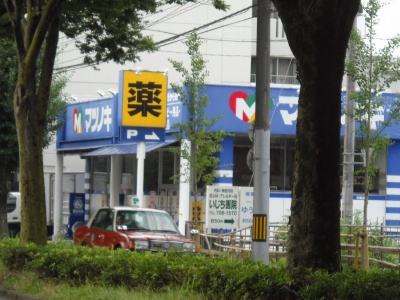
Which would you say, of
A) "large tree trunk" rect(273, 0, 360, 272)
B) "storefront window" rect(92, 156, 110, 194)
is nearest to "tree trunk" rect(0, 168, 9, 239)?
"storefront window" rect(92, 156, 110, 194)

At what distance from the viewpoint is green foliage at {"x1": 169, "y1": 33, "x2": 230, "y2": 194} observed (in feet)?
89.2

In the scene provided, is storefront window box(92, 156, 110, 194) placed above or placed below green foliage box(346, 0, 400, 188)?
below

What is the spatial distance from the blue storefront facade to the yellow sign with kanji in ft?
0.29

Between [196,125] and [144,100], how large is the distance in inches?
91.1

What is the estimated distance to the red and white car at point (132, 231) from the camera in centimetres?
2012

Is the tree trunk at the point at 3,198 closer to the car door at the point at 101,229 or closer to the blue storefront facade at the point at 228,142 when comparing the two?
the blue storefront facade at the point at 228,142

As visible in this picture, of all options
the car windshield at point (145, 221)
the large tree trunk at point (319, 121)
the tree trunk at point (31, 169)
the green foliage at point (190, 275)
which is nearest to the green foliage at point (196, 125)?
the car windshield at point (145, 221)

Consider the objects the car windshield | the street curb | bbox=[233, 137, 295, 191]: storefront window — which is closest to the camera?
Answer: the street curb

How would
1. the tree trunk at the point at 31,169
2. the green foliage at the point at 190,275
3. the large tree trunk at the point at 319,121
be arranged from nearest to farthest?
the green foliage at the point at 190,275, the large tree trunk at the point at 319,121, the tree trunk at the point at 31,169

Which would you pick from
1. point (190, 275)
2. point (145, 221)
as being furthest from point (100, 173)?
point (190, 275)

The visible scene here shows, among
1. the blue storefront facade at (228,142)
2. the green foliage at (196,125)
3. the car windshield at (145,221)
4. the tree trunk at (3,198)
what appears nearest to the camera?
the car windshield at (145,221)

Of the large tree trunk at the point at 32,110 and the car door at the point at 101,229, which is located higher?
the large tree trunk at the point at 32,110

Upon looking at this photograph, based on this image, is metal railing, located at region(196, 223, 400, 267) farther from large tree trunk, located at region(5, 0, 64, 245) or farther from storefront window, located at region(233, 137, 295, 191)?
storefront window, located at region(233, 137, 295, 191)

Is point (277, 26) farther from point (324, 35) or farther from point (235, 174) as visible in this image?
point (324, 35)
